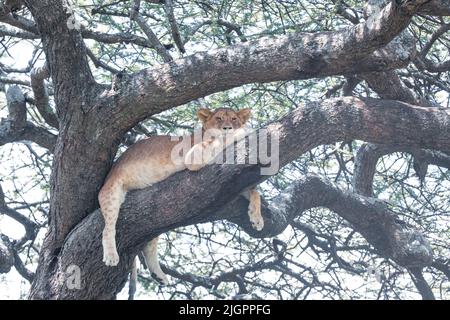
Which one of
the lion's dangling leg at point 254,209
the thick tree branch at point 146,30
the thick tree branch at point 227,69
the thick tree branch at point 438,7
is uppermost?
the thick tree branch at point 146,30

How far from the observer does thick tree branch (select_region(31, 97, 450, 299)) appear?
6090 millimetres

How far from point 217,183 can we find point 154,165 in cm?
69

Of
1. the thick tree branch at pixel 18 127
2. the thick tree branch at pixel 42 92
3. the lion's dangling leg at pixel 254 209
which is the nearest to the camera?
the thick tree branch at pixel 42 92

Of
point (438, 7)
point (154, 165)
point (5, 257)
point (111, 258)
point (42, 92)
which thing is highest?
point (438, 7)

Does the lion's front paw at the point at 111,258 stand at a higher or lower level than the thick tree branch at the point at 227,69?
lower

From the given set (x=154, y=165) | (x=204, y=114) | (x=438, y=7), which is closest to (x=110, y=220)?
(x=154, y=165)

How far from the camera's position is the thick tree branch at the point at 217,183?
240 inches

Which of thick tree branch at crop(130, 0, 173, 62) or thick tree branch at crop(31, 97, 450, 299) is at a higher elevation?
thick tree branch at crop(130, 0, 173, 62)

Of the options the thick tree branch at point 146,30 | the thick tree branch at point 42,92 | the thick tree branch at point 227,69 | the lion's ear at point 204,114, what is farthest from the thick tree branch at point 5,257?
the thick tree branch at point 146,30

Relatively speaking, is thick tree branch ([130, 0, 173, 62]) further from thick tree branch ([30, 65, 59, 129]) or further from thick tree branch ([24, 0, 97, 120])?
thick tree branch ([30, 65, 59, 129])

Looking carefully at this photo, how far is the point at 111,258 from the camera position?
19.9 feet

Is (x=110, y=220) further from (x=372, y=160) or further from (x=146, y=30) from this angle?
(x=372, y=160)

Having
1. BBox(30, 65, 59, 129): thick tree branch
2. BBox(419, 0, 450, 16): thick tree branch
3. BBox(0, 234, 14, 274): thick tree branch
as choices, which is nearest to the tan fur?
BBox(30, 65, 59, 129): thick tree branch

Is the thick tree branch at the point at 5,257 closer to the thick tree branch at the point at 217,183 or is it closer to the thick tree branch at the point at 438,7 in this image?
the thick tree branch at the point at 217,183
